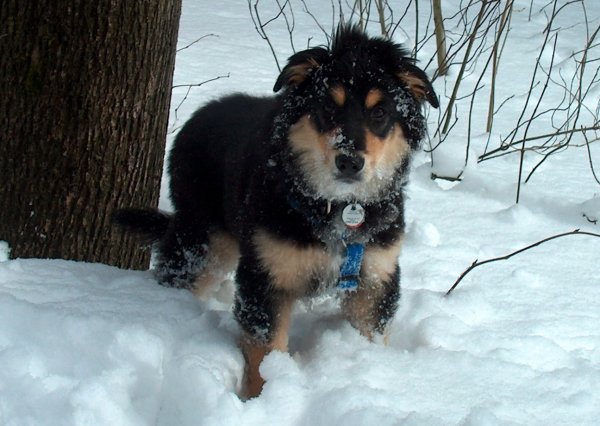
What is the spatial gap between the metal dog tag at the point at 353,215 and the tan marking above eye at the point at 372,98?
1.40ft

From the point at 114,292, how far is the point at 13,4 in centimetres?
147

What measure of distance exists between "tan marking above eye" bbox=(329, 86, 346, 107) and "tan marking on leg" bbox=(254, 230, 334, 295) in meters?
0.60

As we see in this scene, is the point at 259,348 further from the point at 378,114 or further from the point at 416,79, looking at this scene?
the point at 416,79

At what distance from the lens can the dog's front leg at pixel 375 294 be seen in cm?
325

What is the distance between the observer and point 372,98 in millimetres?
3000

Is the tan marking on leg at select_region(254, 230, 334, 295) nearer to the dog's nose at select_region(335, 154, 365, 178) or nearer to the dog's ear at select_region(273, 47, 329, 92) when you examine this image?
the dog's nose at select_region(335, 154, 365, 178)

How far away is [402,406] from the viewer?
2.81 metres

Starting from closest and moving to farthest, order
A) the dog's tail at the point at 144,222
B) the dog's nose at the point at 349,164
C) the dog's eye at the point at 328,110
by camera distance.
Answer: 1. the dog's nose at the point at 349,164
2. the dog's eye at the point at 328,110
3. the dog's tail at the point at 144,222

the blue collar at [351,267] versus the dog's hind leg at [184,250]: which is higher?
the blue collar at [351,267]

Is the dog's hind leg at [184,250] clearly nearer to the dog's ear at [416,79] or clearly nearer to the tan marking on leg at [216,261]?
the tan marking on leg at [216,261]

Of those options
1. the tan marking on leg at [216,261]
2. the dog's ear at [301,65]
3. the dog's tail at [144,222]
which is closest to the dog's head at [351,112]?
the dog's ear at [301,65]

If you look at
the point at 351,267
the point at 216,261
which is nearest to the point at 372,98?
the point at 351,267

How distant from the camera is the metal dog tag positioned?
10.1ft

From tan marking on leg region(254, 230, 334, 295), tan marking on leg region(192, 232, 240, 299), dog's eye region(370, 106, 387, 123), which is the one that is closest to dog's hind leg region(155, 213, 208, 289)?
tan marking on leg region(192, 232, 240, 299)
